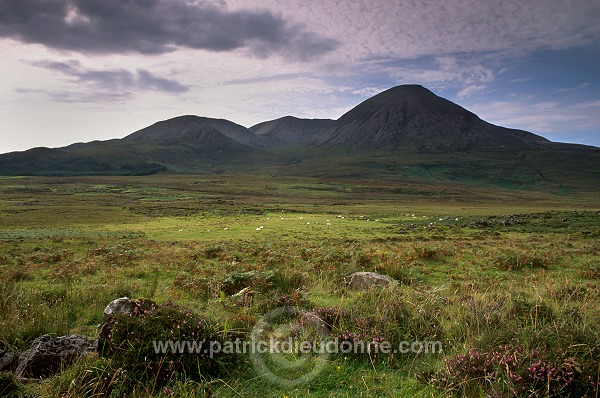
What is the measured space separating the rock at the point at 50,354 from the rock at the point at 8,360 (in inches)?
6.3

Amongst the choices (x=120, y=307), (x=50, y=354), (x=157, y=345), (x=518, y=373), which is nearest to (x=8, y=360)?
(x=50, y=354)

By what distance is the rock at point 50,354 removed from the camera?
5.62 meters

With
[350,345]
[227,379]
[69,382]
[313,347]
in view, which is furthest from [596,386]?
[69,382]

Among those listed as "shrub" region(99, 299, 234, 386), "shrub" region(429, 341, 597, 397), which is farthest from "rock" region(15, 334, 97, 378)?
"shrub" region(429, 341, 597, 397)

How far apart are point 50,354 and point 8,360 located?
0.78 metres

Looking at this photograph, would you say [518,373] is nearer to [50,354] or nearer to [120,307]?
[120,307]

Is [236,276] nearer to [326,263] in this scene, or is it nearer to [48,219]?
[326,263]

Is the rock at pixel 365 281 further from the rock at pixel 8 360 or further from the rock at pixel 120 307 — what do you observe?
the rock at pixel 8 360

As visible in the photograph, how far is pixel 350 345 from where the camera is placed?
649 cm

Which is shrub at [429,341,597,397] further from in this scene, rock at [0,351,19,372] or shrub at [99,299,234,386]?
rock at [0,351,19,372]

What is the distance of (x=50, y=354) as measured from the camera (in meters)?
5.82

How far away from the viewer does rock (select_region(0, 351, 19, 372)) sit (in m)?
5.86

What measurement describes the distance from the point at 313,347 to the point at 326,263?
29.4 ft

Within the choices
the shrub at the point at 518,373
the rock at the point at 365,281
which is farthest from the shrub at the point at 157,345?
the rock at the point at 365,281
